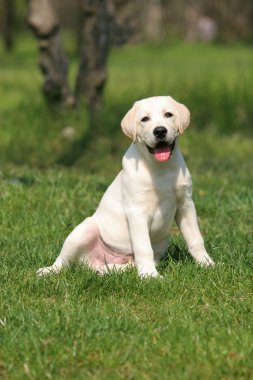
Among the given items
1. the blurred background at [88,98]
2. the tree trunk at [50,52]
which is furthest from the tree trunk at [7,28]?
the tree trunk at [50,52]

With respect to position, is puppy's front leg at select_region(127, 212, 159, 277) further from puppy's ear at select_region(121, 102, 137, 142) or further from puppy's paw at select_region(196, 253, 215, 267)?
puppy's ear at select_region(121, 102, 137, 142)

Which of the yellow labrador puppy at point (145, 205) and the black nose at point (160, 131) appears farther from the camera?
the yellow labrador puppy at point (145, 205)

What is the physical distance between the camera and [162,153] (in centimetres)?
527

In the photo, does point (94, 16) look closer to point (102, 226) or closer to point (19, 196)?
point (19, 196)

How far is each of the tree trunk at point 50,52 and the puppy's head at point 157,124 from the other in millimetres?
6393

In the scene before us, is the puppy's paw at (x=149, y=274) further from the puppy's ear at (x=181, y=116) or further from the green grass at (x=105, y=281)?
the puppy's ear at (x=181, y=116)

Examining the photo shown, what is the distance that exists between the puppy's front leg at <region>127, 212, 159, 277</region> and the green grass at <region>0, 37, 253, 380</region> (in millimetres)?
112

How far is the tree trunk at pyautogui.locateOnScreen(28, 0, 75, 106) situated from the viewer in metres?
11.5

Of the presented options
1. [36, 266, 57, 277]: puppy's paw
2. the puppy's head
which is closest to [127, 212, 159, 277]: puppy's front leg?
the puppy's head

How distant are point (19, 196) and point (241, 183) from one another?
245 centimetres

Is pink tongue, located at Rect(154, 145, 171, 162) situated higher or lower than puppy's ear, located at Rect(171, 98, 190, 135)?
lower

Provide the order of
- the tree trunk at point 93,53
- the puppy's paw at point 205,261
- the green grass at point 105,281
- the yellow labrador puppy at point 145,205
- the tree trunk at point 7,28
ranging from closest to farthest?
the green grass at point 105,281, the yellow labrador puppy at point 145,205, the puppy's paw at point 205,261, the tree trunk at point 93,53, the tree trunk at point 7,28

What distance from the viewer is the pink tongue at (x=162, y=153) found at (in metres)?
5.25

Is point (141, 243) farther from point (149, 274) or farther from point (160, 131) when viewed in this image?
point (160, 131)
